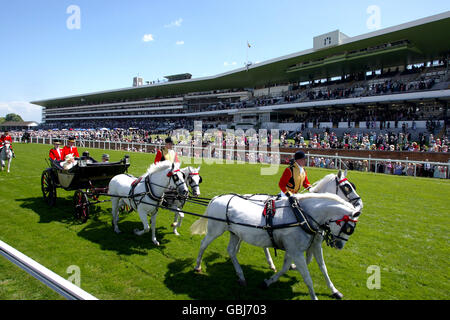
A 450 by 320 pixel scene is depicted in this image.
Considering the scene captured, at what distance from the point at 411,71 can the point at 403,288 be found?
105ft

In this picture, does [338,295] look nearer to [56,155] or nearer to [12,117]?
[56,155]

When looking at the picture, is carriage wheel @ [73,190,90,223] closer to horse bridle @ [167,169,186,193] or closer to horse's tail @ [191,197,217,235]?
horse bridle @ [167,169,186,193]

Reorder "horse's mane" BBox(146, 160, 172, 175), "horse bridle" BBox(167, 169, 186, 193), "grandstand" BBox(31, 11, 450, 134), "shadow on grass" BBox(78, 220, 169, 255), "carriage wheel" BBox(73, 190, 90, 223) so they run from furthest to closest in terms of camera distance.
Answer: "grandstand" BBox(31, 11, 450, 134)
"carriage wheel" BBox(73, 190, 90, 223)
"horse's mane" BBox(146, 160, 172, 175)
"shadow on grass" BBox(78, 220, 169, 255)
"horse bridle" BBox(167, 169, 186, 193)

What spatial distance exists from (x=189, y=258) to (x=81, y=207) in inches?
141

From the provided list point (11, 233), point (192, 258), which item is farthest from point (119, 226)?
point (192, 258)

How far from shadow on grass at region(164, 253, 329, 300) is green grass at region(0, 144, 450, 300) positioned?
0.6 inches

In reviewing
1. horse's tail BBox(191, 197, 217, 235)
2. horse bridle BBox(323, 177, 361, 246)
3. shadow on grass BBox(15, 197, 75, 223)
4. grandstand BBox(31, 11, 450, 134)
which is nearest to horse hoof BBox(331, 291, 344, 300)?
horse bridle BBox(323, 177, 361, 246)

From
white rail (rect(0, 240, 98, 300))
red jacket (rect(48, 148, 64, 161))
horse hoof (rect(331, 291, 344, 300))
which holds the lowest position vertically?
horse hoof (rect(331, 291, 344, 300))

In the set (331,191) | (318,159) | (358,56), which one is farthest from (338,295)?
(358,56)

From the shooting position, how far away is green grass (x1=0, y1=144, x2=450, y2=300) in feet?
13.4

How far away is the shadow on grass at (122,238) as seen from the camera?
549 centimetres

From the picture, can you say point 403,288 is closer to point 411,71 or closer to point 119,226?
point 119,226

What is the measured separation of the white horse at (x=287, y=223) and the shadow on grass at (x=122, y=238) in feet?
5.02

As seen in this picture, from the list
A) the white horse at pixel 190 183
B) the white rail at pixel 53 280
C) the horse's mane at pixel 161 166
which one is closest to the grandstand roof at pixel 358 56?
the white horse at pixel 190 183
